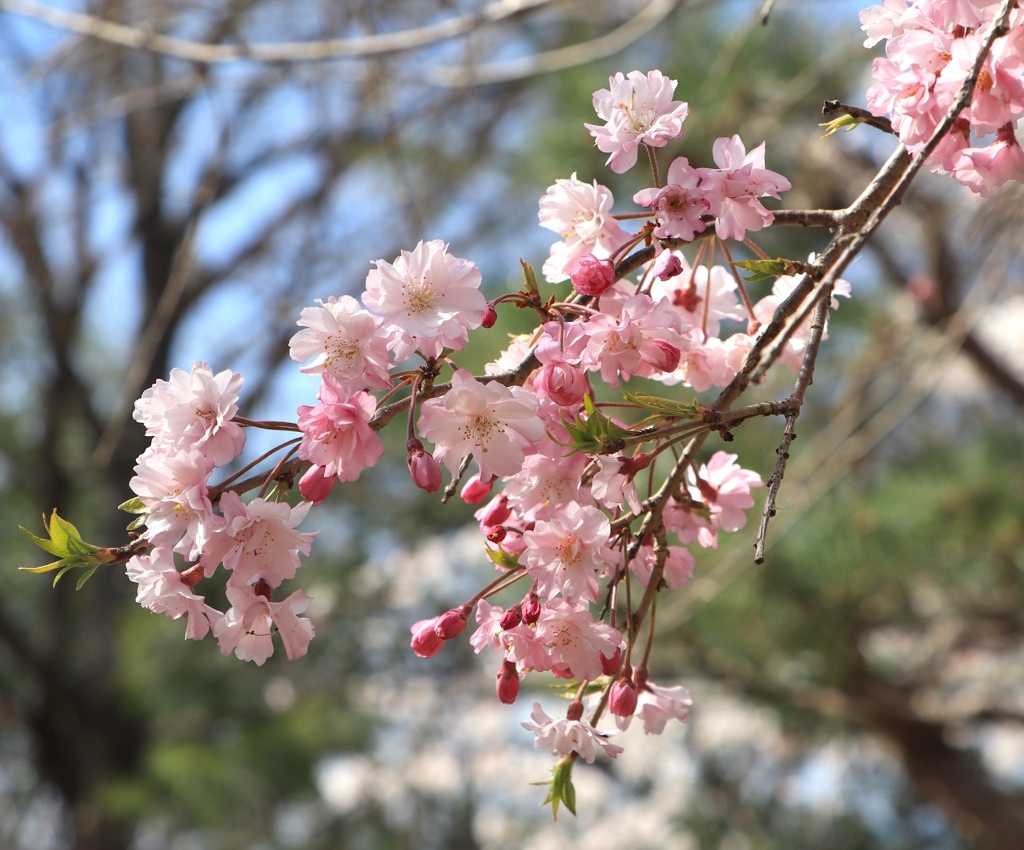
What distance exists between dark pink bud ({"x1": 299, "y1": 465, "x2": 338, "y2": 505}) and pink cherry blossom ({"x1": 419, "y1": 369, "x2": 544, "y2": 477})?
6 cm

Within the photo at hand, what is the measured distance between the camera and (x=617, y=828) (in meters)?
Answer: 5.16

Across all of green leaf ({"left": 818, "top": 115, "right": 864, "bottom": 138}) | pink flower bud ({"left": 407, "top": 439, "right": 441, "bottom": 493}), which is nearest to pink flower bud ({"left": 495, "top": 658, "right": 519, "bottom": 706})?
pink flower bud ({"left": 407, "top": 439, "right": 441, "bottom": 493})

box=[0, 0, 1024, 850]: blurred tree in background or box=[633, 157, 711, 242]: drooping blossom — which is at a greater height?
box=[633, 157, 711, 242]: drooping blossom

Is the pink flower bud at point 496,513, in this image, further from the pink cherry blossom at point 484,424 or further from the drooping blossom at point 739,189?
the drooping blossom at point 739,189

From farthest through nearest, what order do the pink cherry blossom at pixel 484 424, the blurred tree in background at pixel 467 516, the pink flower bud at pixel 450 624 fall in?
the blurred tree in background at pixel 467 516, the pink flower bud at pixel 450 624, the pink cherry blossom at pixel 484 424

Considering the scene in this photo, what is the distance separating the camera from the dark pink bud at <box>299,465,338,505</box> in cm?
50

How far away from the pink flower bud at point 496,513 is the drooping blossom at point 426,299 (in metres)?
0.10

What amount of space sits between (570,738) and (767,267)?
28 cm

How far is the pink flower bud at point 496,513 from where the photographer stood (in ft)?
1.80

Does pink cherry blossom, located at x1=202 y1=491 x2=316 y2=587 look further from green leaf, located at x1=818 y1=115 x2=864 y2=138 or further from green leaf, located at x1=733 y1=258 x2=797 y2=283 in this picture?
green leaf, located at x1=818 y1=115 x2=864 y2=138

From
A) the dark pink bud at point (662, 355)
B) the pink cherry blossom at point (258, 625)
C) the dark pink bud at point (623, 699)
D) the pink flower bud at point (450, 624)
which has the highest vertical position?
the dark pink bud at point (662, 355)

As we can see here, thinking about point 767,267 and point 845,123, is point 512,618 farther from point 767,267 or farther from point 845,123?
point 845,123

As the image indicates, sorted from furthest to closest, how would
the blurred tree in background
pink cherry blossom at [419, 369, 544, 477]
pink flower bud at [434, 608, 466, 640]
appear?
the blurred tree in background < pink flower bud at [434, 608, 466, 640] < pink cherry blossom at [419, 369, 544, 477]

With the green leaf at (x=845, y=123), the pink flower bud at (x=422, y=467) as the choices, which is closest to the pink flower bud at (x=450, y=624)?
the pink flower bud at (x=422, y=467)
